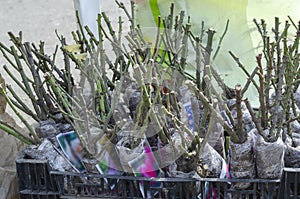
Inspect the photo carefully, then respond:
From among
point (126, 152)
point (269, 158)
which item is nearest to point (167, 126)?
point (126, 152)

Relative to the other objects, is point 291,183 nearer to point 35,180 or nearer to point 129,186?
point 129,186

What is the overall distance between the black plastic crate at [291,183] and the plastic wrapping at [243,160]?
58mm

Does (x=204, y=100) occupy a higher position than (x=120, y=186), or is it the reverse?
(x=204, y=100)

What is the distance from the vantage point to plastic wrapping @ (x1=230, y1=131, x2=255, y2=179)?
0.96 m

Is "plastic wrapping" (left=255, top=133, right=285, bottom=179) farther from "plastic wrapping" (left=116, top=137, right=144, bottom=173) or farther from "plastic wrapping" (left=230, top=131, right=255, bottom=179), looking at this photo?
"plastic wrapping" (left=116, top=137, right=144, bottom=173)

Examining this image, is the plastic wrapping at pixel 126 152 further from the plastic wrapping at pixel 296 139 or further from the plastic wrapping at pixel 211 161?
the plastic wrapping at pixel 296 139

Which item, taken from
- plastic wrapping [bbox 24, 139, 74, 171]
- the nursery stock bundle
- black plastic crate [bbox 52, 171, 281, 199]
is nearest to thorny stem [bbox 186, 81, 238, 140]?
the nursery stock bundle

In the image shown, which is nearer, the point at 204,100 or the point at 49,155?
the point at 204,100

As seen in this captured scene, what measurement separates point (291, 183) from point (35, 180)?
0.49 metres

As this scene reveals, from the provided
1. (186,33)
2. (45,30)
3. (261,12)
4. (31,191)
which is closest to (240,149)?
(186,33)

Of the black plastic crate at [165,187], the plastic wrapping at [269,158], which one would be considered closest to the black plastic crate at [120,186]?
the black plastic crate at [165,187]

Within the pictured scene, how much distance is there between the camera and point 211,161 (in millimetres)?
992

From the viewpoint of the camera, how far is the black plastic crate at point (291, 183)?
0.95 meters

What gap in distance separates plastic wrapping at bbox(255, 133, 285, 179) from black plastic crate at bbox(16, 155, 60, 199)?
15.6 inches
